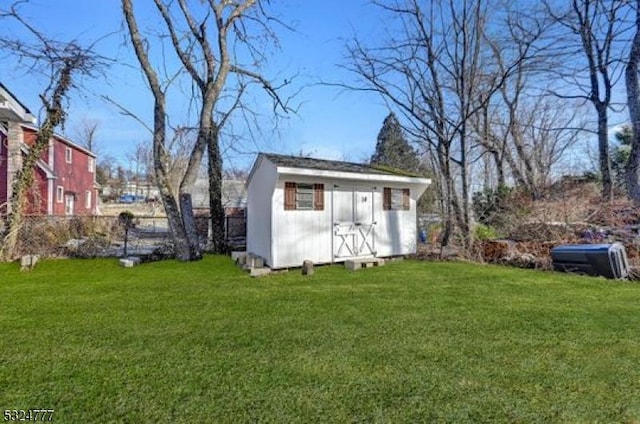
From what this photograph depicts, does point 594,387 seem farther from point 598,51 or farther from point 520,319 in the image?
point 598,51

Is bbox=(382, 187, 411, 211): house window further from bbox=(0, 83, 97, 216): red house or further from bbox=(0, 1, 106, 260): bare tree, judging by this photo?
bbox=(0, 83, 97, 216): red house

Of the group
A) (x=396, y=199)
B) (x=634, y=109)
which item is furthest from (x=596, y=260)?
(x=634, y=109)

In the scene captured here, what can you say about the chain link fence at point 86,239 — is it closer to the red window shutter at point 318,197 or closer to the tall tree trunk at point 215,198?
the tall tree trunk at point 215,198

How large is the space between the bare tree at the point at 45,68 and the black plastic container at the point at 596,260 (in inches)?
467

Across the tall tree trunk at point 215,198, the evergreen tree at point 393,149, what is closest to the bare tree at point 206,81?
the tall tree trunk at point 215,198

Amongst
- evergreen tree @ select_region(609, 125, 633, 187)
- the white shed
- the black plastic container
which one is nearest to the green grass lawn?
the black plastic container

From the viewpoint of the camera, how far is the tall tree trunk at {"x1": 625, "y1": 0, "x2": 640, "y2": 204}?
32.1 ft

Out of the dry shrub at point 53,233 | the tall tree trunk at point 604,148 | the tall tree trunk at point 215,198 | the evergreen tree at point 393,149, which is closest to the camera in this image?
the dry shrub at point 53,233

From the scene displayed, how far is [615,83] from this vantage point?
11688 millimetres

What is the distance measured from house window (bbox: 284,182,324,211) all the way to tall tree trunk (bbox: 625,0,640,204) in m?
8.69

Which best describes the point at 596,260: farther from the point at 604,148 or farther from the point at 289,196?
the point at 604,148

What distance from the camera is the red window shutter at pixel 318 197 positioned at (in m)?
7.79

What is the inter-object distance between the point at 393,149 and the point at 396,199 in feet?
47.5

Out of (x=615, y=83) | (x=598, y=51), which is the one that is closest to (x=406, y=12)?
(x=598, y=51)
